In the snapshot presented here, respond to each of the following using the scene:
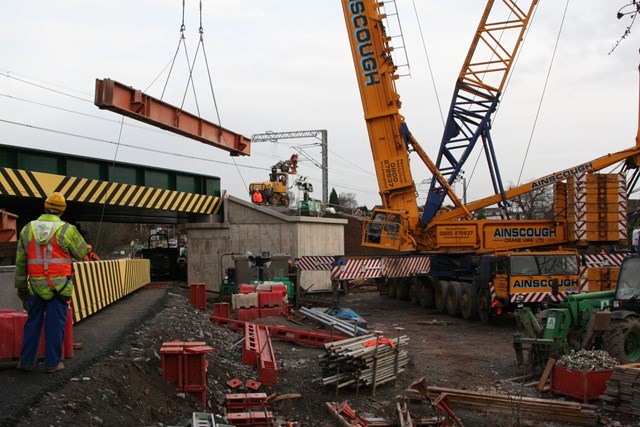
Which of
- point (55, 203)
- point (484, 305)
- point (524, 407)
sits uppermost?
point (55, 203)

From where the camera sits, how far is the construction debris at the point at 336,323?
1223 cm

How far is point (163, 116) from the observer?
41.5 ft

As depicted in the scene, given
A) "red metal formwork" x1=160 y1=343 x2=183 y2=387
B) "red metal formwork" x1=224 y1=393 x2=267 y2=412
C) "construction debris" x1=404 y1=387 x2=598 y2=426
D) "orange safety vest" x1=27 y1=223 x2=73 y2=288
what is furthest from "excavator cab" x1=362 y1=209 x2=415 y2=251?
"orange safety vest" x1=27 y1=223 x2=73 y2=288

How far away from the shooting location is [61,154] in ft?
57.1

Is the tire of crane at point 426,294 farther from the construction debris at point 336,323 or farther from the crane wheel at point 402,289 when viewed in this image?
the construction debris at point 336,323

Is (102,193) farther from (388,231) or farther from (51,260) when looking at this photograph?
(51,260)

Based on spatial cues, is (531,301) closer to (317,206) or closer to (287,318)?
(287,318)

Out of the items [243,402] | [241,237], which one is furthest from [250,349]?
[241,237]

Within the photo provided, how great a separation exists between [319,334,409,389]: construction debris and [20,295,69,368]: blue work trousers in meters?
3.82

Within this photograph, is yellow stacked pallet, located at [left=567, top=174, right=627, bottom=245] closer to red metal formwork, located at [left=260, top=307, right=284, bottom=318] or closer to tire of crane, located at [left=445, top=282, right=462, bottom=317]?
tire of crane, located at [left=445, top=282, right=462, bottom=317]

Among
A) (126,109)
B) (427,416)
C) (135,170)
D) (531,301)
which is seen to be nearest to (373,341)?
(427,416)

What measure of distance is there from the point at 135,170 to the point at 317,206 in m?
13.6

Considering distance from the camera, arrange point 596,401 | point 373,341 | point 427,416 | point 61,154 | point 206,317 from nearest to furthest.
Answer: point 427,416
point 596,401
point 373,341
point 206,317
point 61,154

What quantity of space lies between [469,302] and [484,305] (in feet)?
2.84
